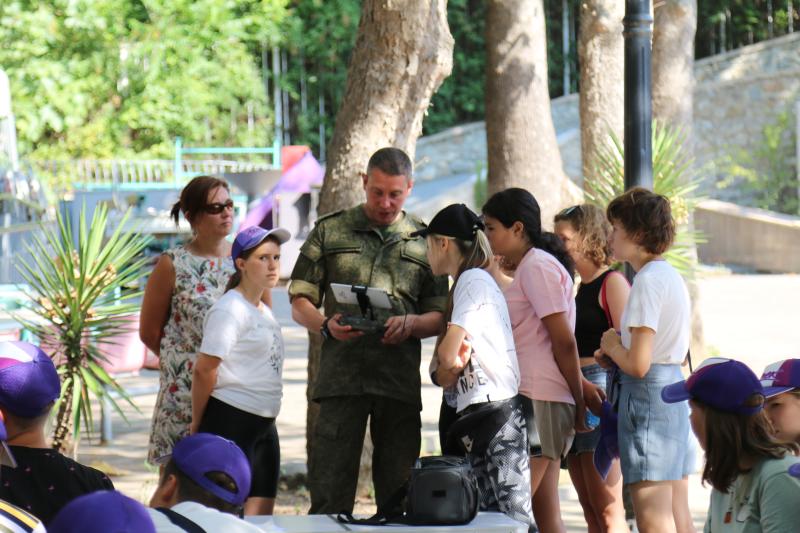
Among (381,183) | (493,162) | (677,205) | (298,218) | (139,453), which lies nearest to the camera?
(381,183)

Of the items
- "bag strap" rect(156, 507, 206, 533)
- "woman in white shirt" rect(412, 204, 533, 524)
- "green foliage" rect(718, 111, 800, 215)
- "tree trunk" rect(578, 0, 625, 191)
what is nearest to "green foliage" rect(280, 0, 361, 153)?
"green foliage" rect(718, 111, 800, 215)

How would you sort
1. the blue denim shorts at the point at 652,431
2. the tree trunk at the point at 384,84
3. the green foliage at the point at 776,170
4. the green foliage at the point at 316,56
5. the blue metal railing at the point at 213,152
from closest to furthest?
1. the blue denim shorts at the point at 652,431
2. the tree trunk at the point at 384,84
3. the blue metal railing at the point at 213,152
4. the green foliage at the point at 776,170
5. the green foliage at the point at 316,56

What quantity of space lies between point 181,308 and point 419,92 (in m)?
2.45

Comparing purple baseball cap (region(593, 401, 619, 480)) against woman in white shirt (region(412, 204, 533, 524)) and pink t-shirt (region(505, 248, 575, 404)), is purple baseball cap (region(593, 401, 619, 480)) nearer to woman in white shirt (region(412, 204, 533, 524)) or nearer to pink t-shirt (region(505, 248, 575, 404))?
pink t-shirt (region(505, 248, 575, 404))

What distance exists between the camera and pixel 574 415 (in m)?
5.04

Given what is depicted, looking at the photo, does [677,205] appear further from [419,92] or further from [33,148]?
[33,148]

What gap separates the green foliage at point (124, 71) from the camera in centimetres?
2452

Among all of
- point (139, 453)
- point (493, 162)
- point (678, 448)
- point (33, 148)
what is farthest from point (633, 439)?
point (33, 148)

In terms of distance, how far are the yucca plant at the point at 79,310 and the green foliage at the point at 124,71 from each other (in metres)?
17.7

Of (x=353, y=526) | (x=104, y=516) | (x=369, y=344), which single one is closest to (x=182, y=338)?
(x=369, y=344)

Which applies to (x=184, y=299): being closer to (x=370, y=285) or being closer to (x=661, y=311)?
(x=370, y=285)

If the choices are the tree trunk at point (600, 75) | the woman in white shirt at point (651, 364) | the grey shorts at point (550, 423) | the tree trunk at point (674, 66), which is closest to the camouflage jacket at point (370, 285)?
the grey shorts at point (550, 423)

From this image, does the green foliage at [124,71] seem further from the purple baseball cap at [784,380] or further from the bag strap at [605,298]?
the purple baseball cap at [784,380]

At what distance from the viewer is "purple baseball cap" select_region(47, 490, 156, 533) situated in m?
2.01
